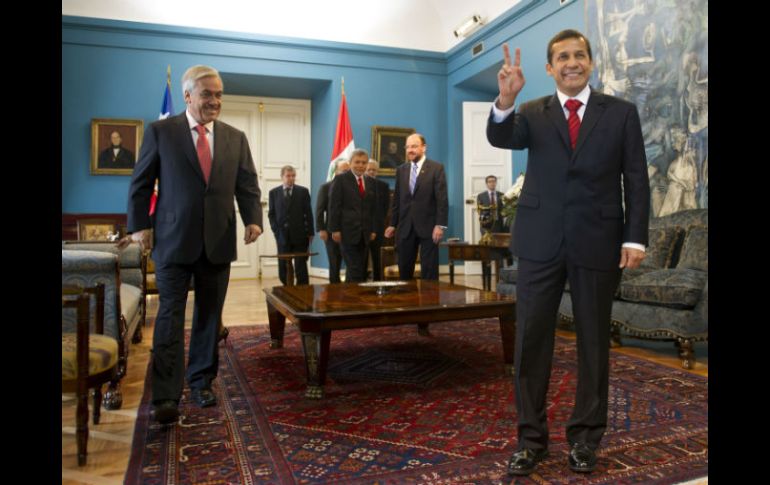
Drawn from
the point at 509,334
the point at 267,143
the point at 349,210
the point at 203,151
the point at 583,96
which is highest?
the point at 267,143

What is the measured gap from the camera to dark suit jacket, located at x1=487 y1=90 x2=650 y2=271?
1956 mm

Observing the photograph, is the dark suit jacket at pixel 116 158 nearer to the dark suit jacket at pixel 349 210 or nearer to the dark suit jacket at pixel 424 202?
the dark suit jacket at pixel 349 210

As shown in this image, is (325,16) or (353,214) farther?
(325,16)

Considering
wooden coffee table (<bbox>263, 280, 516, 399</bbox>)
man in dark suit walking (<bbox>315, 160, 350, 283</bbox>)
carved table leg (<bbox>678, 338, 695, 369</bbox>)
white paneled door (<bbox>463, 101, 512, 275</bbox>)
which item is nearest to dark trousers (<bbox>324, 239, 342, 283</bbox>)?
man in dark suit walking (<bbox>315, 160, 350, 283</bbox>)

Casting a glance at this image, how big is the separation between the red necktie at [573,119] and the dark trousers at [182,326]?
1666 mm

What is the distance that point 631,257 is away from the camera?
1.92 meters

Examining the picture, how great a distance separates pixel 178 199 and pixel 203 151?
10.1 inches

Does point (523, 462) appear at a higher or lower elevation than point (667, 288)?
lower

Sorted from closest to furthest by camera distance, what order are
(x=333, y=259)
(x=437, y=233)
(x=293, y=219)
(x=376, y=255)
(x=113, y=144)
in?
(x=437, y=233) → (x=376, y=255) → (x=333, y=259) → (x=293, y=219) → (x=113, y=144)

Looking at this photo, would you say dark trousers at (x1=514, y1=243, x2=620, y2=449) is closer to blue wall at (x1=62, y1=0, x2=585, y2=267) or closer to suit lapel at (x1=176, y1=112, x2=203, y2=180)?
suit lapel at (x1=176, y1=112, x2=203, y2=180)

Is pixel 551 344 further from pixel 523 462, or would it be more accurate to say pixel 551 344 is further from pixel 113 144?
pixel 113 144

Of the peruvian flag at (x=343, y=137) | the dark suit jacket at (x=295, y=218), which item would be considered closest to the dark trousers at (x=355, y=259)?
the dark suit jacket at (x=295, y=218)

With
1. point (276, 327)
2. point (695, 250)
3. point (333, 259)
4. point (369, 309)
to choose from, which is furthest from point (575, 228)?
point (333, 259)
